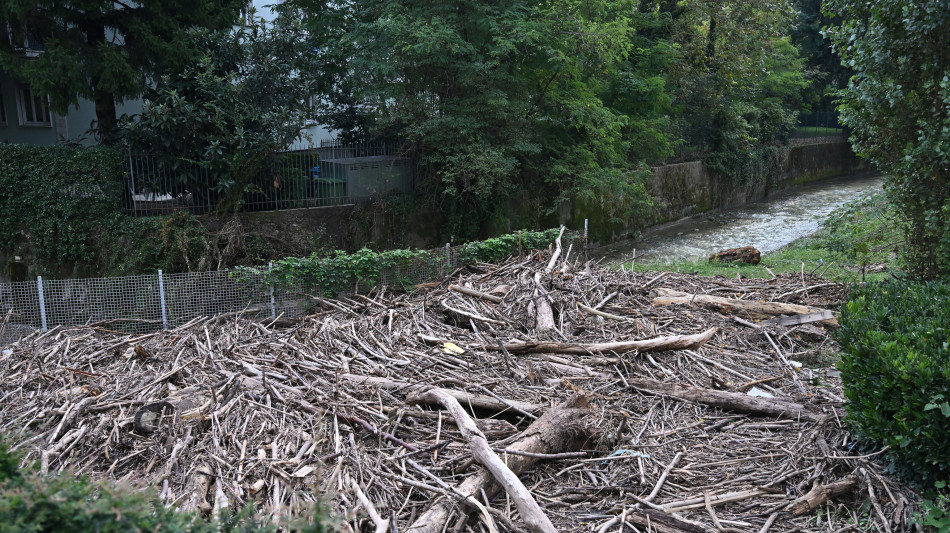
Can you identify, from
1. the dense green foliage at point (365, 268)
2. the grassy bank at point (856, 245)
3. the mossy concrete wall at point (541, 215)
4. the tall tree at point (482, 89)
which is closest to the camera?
the grassy bank at point (856, 245)

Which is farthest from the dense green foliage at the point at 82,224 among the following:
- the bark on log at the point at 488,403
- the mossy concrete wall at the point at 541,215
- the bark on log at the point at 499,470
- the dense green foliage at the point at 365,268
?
the bark on log at the point at 499,470

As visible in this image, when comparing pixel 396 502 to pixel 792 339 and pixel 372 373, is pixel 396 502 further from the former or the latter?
pixel 792 339

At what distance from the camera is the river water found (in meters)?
22.6

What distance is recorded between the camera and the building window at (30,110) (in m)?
21.4

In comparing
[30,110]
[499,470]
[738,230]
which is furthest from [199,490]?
[738,230]

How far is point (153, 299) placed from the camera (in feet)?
39.9

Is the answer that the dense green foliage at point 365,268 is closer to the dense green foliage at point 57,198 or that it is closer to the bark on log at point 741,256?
the dense green foliage at point 57,198

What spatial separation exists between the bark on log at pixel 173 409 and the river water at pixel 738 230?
15752 millimetres

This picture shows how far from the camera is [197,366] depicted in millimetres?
8555

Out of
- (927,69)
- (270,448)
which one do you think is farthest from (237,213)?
(927,69)

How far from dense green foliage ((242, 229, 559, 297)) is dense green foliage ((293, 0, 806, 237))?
406 centimetres

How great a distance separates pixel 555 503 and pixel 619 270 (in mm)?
7543

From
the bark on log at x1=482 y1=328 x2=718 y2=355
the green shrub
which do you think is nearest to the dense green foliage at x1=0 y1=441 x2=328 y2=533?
the green shrub

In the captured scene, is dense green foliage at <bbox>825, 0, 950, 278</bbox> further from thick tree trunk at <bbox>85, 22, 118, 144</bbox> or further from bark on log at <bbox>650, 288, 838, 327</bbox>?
thick tree trunk at <bbox>85, 22, 118, 144</bbox>
